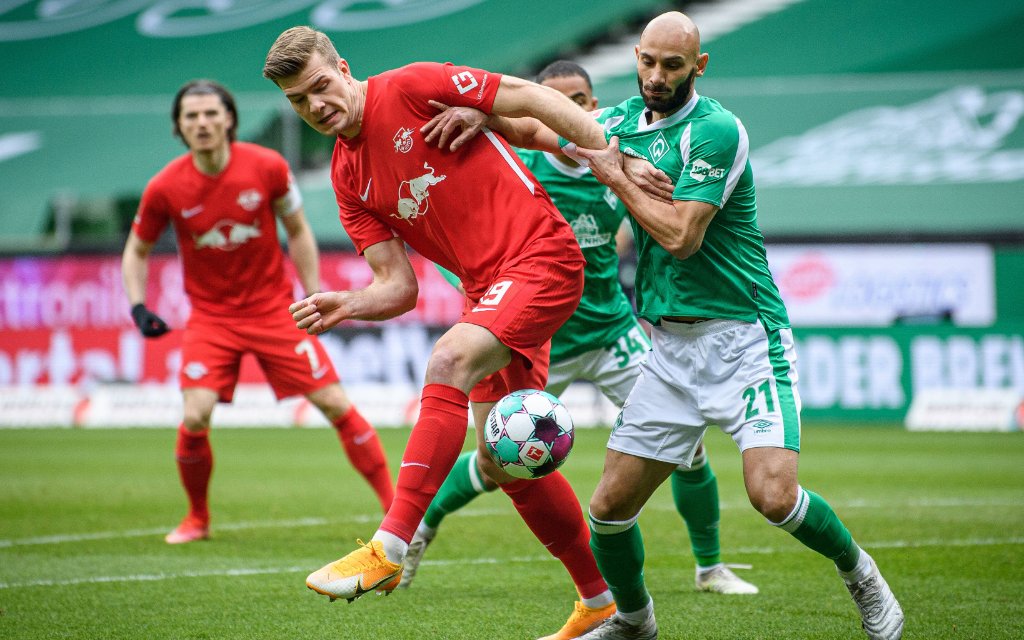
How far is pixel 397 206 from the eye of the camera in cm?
468

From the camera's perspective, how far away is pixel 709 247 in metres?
4.54

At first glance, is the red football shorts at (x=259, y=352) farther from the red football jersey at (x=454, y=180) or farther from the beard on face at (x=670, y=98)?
the beard on face at (x=670, y=98)

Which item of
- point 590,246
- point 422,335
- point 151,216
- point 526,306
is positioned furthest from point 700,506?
point 422,335

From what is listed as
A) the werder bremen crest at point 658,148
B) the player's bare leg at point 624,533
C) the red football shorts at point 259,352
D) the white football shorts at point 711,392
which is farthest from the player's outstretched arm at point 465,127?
the red football shorts at point 259,352

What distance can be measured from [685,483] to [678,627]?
3.27ft

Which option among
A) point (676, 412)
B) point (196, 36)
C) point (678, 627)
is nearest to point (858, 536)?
point (678, 627)

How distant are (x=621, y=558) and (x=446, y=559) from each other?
234 cm

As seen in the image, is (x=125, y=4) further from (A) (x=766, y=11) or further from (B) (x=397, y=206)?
(B) (x=397, y=206)

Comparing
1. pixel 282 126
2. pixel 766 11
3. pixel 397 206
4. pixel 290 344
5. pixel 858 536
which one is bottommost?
pixel 858 536

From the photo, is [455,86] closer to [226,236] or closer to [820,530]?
[820,530]

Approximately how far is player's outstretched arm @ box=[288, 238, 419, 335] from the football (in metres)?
0.64

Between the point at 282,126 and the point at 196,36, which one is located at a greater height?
the point at 196,36

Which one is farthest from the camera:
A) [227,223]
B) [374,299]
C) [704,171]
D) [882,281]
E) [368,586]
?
[882,281]

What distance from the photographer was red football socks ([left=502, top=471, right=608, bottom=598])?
488 centimetres
